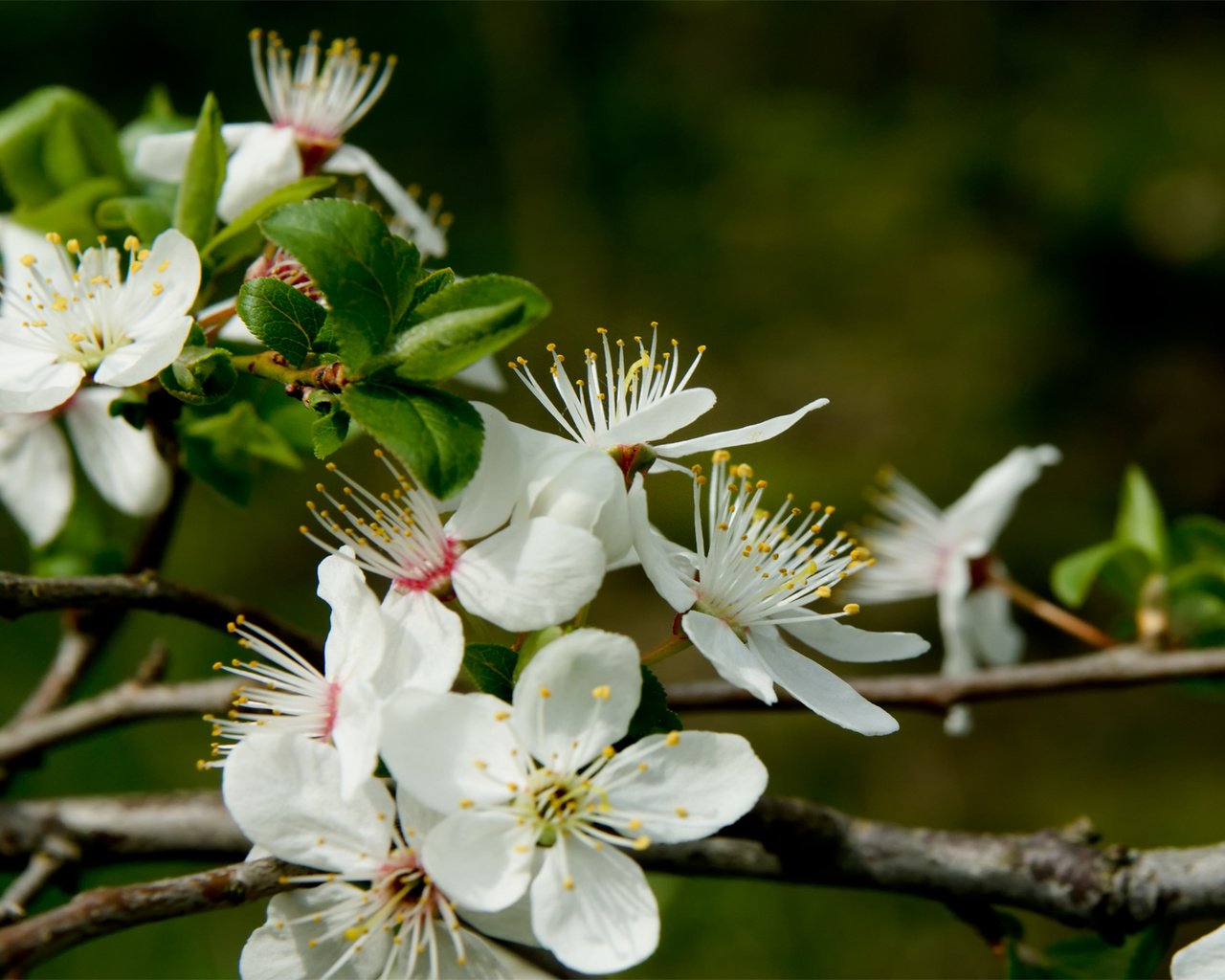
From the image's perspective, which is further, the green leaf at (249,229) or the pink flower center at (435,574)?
the green leaf at (249,229)

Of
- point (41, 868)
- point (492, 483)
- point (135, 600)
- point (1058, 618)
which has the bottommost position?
point (41, 868)

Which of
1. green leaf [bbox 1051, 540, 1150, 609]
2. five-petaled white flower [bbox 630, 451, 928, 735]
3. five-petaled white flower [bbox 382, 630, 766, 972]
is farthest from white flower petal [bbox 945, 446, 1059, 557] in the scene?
five-petaled white flower [bbox 382, 630, 766, 972]

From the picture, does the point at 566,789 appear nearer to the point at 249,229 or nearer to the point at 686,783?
the point at 686,783

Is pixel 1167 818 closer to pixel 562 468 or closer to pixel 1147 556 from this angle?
A: pixel 1147 556

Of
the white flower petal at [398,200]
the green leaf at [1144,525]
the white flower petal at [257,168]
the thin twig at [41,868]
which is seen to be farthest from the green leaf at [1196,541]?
the thin twig at [41,868]

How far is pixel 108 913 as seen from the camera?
20.6 inches

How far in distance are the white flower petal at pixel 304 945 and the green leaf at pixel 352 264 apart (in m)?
0.24

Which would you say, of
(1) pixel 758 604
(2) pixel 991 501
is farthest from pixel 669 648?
(2) pixel 991 501

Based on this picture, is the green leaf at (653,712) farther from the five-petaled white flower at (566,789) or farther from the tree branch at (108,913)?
the tree branch at (108,913)

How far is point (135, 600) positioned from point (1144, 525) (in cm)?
82

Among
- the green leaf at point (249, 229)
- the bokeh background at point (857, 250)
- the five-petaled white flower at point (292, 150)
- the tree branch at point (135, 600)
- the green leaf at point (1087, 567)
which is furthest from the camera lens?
the bokeh background at point (857, 250)

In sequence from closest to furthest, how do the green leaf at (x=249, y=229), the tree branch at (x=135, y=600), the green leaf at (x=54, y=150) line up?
the tree branch at (x=135, y=600)
the green leaf at (x=249, y=229)
the green leaf at (x=54, y=150)

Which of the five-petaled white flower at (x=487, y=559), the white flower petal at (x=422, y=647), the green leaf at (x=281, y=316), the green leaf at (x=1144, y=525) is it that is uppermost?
the green leaf at (x=281, y=316)

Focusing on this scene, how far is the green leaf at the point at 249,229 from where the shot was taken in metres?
Result: 0.70
